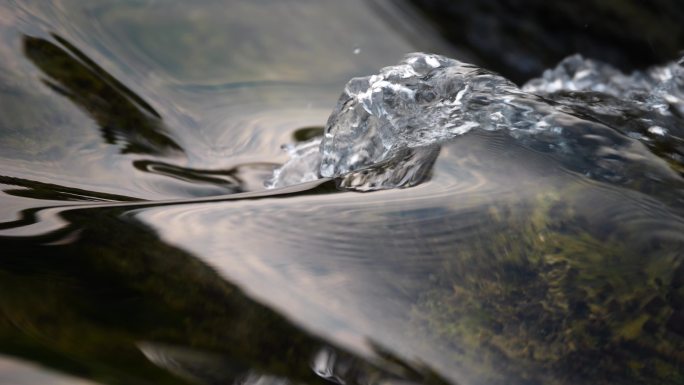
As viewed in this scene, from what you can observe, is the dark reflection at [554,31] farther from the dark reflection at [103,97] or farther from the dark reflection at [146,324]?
the dark reflection at [146,324]

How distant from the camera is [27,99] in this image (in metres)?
2.34

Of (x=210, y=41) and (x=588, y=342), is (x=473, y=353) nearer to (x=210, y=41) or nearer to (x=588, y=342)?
(x=588, y=342)

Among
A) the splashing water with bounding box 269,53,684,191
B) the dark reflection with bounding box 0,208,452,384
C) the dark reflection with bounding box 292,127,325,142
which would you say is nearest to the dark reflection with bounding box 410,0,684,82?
the splashing water with bounding box 269,53,684,191

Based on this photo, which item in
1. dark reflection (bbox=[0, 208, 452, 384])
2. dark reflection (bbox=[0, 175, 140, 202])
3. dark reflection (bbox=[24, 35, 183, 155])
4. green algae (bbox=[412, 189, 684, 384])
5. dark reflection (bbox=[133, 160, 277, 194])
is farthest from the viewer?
dark reflection (bbox=[24, 35, 183, 155])

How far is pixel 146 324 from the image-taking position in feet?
4.27

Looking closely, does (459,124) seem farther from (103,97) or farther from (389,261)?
(103,97)

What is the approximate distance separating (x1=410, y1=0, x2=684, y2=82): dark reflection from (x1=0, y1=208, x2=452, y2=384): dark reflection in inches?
89.0

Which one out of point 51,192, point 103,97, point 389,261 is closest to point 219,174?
point 103,97

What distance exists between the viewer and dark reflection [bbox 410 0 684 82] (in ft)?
10.4

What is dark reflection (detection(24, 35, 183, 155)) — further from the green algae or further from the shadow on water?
the green algae

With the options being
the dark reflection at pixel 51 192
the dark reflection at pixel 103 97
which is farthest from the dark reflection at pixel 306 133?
the dark reflection at pixel 51 192

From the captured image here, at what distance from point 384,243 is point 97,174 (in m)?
1.02

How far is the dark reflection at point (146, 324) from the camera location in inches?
48.0

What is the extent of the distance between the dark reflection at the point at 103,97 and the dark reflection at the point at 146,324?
3.10ft
